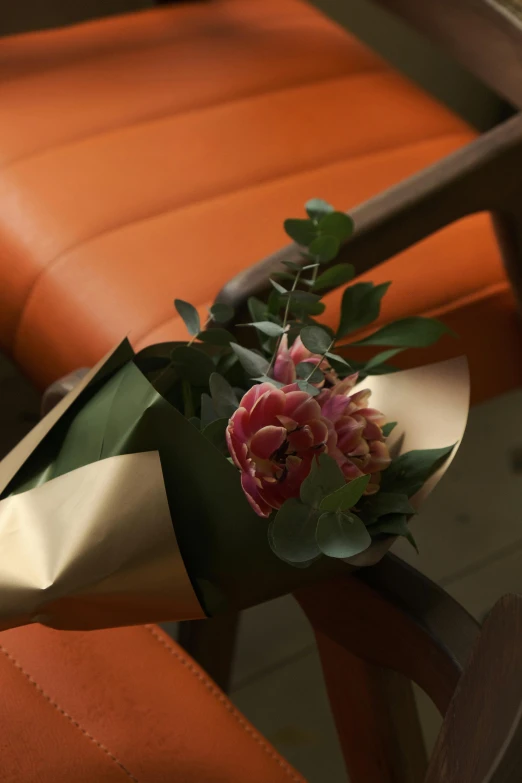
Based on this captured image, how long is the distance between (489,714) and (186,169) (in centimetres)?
78

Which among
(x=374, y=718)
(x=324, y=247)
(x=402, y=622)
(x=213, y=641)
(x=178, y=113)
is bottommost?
(x=213, y=641)

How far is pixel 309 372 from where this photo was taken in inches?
19.9

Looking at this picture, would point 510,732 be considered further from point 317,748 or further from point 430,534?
point 430,534

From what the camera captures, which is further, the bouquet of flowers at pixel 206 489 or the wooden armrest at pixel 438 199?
the wooden armrest at pixel 438 199

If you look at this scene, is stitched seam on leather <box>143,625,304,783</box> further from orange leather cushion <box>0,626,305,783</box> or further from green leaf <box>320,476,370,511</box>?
green leaf <box>320,476,370,511</box>

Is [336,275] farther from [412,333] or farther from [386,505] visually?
[386,505]

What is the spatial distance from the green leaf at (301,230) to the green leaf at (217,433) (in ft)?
0.51

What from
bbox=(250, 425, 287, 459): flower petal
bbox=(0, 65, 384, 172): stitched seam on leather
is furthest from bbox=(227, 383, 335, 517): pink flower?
bbox=(0, 65, 384, 172): stitched seam on leather

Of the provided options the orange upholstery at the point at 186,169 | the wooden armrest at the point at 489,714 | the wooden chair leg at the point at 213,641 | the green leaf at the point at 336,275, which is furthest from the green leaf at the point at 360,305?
the wooden chair leg at the point at 213,641

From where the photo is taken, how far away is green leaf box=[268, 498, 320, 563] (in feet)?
1.49

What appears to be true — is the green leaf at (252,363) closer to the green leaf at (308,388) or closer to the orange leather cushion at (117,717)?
the green leaf at (308,388)

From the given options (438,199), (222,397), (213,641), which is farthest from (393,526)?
(213,641)

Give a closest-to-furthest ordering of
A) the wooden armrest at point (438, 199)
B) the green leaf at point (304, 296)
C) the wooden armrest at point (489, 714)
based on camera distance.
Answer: the wooden armrest at point (489, 714) → the green leaf at point (304, 296) → the wooden armrest at point (438, 199)

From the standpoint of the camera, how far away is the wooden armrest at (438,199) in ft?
2.63
